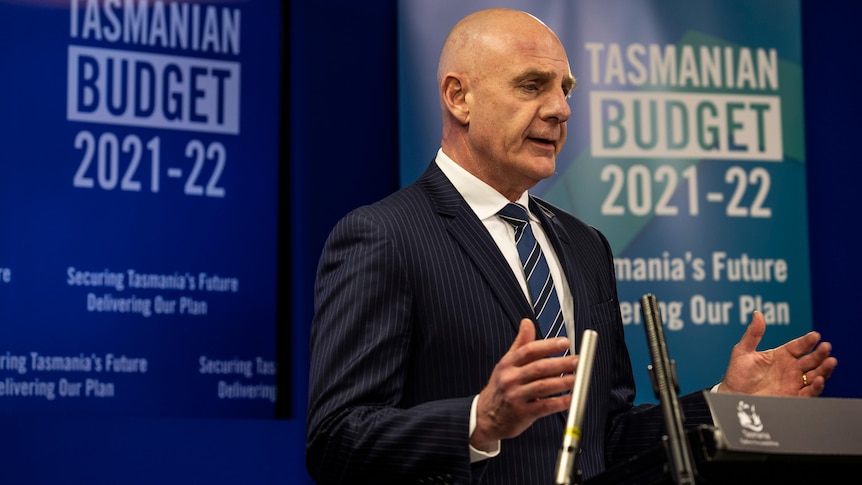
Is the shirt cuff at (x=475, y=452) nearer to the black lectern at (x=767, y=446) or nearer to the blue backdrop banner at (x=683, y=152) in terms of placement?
the black lectern at (x=767, y=446)

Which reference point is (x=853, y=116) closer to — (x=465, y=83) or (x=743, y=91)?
(x=743, y=91)

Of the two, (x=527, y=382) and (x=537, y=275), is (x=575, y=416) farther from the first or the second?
(x=537, y=275)

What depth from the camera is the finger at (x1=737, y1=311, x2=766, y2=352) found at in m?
2.21

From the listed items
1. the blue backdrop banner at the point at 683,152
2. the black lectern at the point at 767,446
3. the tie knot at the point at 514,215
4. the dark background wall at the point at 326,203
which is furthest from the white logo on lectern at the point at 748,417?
the dark background wall at the point at 326,203

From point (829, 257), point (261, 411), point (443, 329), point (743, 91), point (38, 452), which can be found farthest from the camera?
point (829, 257)

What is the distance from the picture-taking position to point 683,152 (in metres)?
4.41

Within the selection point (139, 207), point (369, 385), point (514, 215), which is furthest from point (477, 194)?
point (139, 207)

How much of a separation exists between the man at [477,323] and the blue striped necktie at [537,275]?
0.02m

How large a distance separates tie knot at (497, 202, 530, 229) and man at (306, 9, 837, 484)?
0.04ft

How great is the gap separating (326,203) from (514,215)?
6.30 ft

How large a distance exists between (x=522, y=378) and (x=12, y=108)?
8.74 feet

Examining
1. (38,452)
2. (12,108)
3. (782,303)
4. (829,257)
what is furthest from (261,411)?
(829,257)

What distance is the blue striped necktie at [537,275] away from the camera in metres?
2.34

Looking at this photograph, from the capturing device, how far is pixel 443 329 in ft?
7.41
